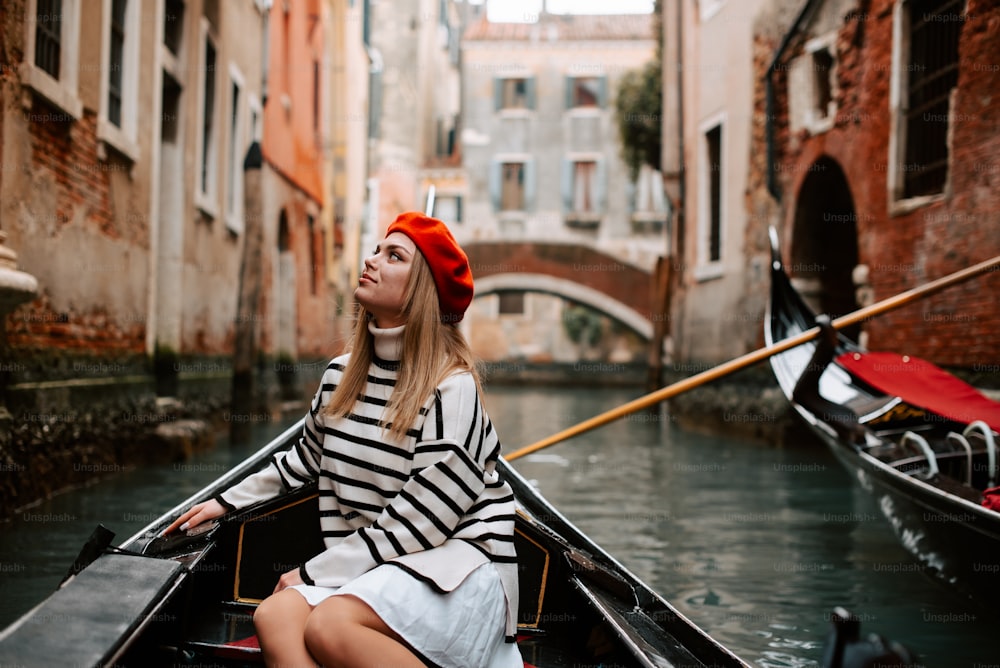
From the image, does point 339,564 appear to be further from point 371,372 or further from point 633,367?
point 633,367

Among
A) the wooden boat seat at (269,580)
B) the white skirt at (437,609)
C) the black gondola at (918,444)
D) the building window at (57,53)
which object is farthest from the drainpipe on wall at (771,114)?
the white skirt at (437,609)

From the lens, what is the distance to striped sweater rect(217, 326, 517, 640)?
1.30 m

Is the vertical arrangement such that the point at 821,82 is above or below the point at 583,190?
below

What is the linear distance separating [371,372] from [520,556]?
0.47m

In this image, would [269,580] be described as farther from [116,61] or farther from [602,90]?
[602,90]

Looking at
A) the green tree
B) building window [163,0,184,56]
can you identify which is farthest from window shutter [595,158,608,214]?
building window [163,0,184,56]

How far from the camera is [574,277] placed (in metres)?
15.8

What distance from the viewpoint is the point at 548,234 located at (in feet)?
52.6

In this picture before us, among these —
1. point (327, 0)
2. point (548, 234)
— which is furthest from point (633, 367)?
point (327, 0)

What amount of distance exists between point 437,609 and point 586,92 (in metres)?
16.4

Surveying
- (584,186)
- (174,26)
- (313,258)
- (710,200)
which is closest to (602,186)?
(584,186)

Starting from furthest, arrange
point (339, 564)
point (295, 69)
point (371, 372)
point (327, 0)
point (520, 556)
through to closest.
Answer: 1. point (327, 0)
2. point (295, 69)
3. point (520, 556)
4. point (371, 372)
5. point (339, 564)

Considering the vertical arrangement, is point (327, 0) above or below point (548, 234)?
above

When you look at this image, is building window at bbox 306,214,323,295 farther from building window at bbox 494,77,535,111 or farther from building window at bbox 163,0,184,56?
building window at bbox 494,77,535,111
